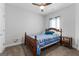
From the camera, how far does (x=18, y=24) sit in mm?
4305

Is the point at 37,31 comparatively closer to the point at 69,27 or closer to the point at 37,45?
the point at 69,27

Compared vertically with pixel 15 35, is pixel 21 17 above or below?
above

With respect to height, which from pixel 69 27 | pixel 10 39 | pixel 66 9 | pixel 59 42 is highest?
pixel 66 9

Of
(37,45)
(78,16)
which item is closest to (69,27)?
(78,16)

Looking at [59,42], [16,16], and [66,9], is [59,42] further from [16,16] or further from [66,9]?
[16,16]

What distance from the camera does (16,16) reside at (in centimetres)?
421

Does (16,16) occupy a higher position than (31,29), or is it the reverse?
(16,16)

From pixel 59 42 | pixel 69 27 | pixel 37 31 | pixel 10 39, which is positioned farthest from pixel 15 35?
pixel 69 27

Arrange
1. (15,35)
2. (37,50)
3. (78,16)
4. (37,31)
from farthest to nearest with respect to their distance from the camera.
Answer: (37,31) < (15,35) < (78,16) < (37,50)

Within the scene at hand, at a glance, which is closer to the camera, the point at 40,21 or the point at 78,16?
the point at 78,16

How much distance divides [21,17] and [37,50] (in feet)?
9.40

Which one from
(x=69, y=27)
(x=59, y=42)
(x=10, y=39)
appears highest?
(x=69, y=27)

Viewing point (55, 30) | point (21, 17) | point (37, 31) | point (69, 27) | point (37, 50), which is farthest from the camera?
point (37, 31)

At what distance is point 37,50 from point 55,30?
9.56ft
